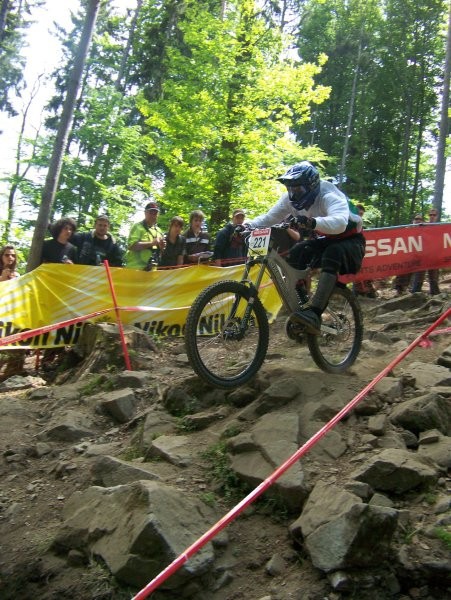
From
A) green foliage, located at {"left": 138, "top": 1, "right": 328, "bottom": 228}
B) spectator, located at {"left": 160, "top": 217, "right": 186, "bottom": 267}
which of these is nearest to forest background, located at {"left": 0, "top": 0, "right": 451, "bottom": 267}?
green foliage, located at {"left": 138, "top": 1, "right": 328, "bottom": 228}

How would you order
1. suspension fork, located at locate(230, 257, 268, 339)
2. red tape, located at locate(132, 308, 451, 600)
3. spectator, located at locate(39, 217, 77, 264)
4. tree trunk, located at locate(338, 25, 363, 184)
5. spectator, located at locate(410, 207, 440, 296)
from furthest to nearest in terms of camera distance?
tree trunk, located at locate(338, 25, 363, 184)
spectator, located at locate(410, 207, 440, 296)
spectator, located at locate(39, 217, 77, 264)
suspension fork, located at locate(230, 257, 268, 339)
red tape, located at locate(132, 308, 451, 600)

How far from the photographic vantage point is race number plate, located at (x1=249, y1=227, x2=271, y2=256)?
181 inches

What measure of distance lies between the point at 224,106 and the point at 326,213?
31.3ft

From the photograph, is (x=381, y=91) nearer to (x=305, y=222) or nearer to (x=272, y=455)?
(x=305, y=222)

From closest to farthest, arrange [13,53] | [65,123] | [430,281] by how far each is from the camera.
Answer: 1. [430,281]
2. [65,123]
3. [13,53]

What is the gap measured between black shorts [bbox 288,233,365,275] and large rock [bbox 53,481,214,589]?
252 cm

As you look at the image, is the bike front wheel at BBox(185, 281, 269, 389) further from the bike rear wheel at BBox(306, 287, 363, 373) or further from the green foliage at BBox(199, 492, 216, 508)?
the green foliage at BBox(199, 492, 216, 508)

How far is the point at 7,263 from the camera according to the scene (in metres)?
7.96

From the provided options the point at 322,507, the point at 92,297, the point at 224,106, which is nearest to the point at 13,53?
the point at 224,106

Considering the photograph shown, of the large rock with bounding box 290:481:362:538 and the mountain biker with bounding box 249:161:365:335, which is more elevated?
the mountain biker with bounding box 249:161:365:335

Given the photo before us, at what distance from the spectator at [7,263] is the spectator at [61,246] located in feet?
→ 1.66

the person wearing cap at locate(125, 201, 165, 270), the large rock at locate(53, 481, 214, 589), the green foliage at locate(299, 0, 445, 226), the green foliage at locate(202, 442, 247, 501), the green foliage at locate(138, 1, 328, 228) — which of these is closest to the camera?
the large rock at locate(53, 481, 214, 589)

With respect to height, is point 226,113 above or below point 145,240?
above

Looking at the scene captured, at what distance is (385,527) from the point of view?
2.85m
